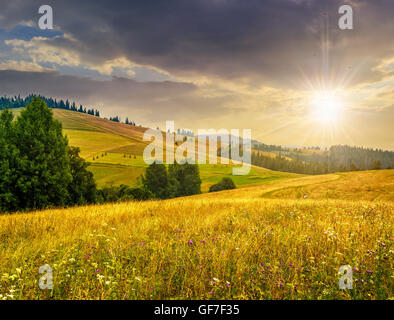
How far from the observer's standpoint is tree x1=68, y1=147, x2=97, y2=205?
31.5m

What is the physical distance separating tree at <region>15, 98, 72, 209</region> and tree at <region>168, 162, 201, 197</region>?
55311 mm

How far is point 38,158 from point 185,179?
203 ft

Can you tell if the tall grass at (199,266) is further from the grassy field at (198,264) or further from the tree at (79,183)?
the tree at (79,183)

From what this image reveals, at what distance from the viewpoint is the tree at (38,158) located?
68.1 feet

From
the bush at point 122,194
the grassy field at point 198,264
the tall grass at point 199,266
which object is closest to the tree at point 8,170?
the grassy field at point 198,264

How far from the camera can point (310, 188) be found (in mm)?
29391

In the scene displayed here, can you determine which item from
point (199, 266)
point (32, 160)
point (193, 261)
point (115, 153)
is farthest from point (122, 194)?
point (115, 153)

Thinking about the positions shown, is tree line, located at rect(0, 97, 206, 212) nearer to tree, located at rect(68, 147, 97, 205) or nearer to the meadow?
tree, located at rect(68, 147, 97, 205)

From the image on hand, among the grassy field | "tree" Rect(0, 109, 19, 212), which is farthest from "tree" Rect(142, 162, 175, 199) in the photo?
the grassy field

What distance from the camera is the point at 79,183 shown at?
32.4 meters

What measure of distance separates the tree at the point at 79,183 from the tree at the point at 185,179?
4325 centimetres

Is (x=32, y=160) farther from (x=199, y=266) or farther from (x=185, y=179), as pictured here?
(x=185, y=179)
